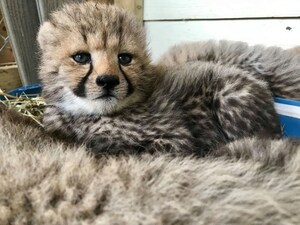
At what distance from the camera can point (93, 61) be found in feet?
2.77

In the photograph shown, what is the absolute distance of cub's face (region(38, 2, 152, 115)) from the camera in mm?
833

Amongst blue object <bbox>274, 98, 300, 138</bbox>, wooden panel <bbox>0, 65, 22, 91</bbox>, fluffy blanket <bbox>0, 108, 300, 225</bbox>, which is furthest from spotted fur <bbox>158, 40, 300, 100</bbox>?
wooden panel <bbox>0, 65, 22, 91</bbox>

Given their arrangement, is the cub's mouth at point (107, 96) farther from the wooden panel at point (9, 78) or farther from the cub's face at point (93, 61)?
the wooden panel at point (9, 78)

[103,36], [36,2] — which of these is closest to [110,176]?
[103,36]

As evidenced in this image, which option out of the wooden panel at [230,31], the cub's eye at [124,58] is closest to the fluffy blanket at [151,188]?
the cub's eye at [124,58]

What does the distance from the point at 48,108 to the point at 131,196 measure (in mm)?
555

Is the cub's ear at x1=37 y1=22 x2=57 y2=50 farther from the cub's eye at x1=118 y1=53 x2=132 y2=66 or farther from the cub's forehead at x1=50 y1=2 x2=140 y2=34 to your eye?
the cub's eye at x1=118 y1=53 x2=132 y2=66

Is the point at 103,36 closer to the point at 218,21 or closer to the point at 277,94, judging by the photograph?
the point at 277,94

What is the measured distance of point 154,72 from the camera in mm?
1004

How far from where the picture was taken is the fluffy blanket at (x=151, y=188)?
502 millimetres

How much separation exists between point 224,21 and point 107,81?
37.1 inches

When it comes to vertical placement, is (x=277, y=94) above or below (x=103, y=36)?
below

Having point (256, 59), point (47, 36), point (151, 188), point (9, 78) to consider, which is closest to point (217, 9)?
point (256, 59)

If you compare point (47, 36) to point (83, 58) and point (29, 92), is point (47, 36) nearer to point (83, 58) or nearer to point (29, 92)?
point (83, 58)
